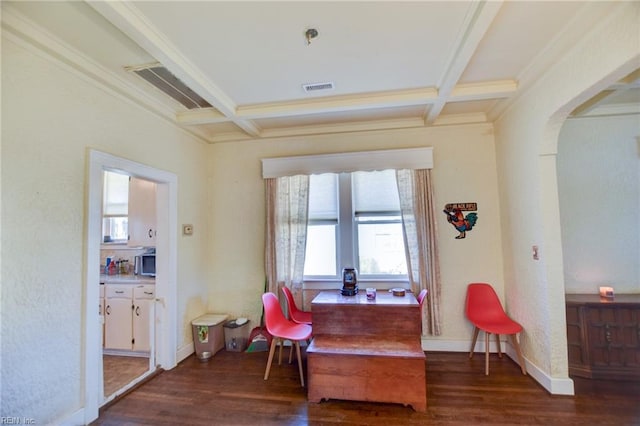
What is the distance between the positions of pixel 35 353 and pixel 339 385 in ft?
7.15

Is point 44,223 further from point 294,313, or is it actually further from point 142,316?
point 294,313

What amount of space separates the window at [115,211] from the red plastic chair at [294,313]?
2.77m

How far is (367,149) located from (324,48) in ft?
5.58

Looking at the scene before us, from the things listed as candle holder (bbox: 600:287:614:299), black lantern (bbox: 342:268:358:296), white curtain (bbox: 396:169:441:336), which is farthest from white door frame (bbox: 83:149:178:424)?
candle holder (bbox: 600:287:614:299)

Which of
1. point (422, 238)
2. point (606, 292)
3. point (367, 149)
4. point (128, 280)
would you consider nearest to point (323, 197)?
point (367, 149)

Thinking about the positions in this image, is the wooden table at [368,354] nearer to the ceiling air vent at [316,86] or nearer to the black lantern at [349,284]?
the black lantern at [349,284]

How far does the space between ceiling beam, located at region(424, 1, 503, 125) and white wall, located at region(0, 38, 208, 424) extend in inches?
113

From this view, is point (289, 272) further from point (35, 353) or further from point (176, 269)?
point (35, 353)

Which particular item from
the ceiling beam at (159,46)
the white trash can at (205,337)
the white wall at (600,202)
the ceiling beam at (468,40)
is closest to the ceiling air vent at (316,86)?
the ceiling beam at (159,46)

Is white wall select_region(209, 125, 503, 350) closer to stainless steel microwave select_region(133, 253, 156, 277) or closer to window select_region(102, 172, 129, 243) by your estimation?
stainless steel microwave select_region(133, 253, 156, 277)

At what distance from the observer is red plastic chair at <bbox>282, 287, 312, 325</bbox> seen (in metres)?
3.27

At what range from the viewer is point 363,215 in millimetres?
3699

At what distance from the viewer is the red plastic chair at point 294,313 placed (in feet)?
10.7

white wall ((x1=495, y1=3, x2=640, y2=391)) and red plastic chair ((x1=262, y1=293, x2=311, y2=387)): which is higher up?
white wall ((x1=495, y1=3, x2=640, y2=391))
